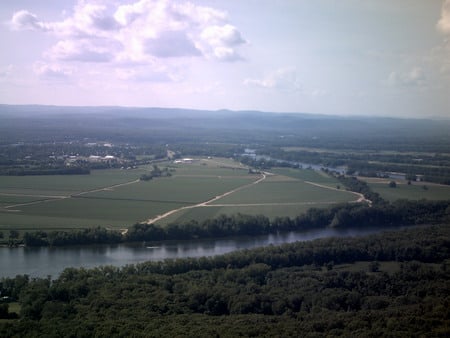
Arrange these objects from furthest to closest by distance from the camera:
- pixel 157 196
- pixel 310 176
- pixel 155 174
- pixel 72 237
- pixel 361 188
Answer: pixel 310 176, pixel 155 174, pixel 361 188, pixel 157 196, pixel 72 237

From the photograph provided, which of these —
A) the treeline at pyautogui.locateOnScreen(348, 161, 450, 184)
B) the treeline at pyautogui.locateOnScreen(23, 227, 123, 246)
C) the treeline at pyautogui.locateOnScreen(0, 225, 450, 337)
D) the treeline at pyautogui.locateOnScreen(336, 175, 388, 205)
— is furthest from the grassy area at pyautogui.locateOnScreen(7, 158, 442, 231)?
the treeline at pyautogui.locateOnScreen(0, 225, 450, 337)

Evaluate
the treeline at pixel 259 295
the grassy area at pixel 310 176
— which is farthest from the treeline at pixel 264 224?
the grassy area at pixel 310 176

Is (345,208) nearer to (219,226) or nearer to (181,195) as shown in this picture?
(219,226)

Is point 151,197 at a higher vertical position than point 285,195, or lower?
lower

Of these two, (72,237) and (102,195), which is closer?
(72,237)

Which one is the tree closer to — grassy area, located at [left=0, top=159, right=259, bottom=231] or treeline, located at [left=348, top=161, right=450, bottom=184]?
grassy area, located at [left=0, top=159, right=259, bottom=231]

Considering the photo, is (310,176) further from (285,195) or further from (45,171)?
(45,171)

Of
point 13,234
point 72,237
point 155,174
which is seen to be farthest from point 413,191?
point 13,234

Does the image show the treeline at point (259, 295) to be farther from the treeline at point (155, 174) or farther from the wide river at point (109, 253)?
the treeline at point (155, 174)
